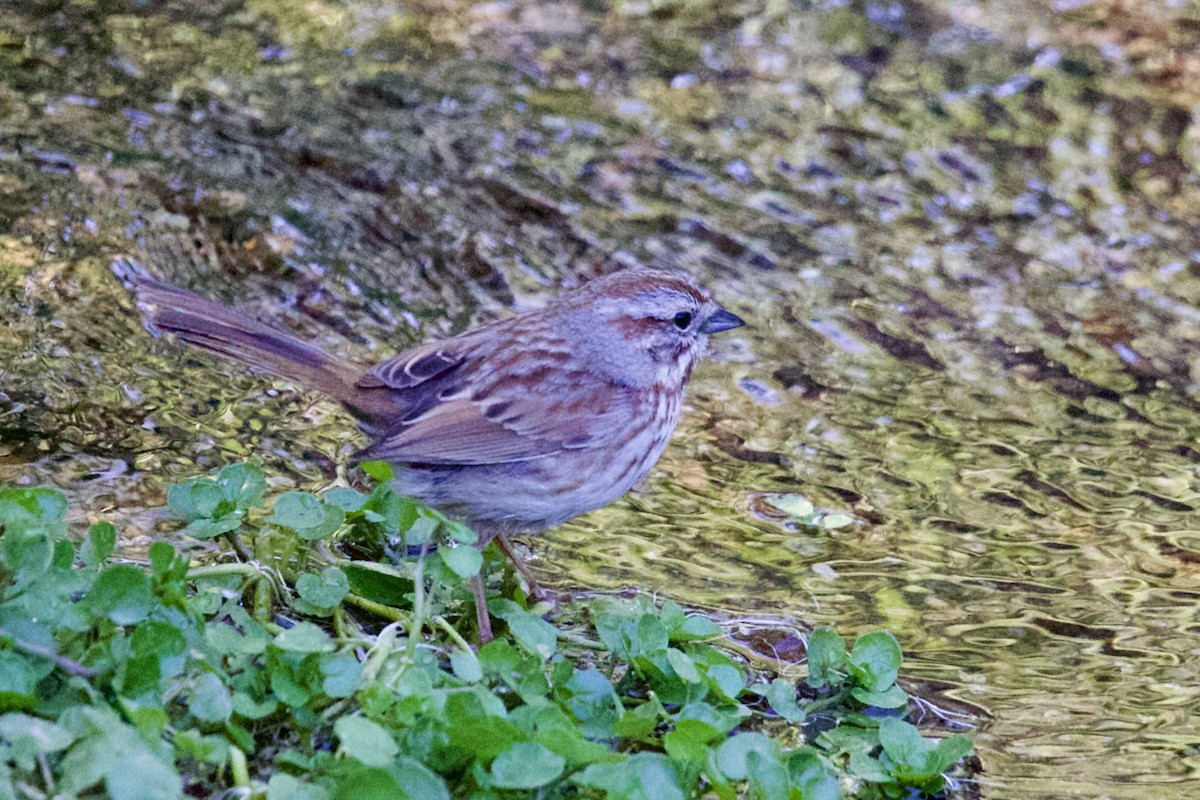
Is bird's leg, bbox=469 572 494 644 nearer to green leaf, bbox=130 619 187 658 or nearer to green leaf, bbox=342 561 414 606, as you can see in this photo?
green leaf, bbox=342 561 414 606

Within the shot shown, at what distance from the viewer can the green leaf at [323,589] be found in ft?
11.0

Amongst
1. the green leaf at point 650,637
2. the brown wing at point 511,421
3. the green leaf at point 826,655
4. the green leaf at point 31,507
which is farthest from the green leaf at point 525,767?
the brown wing at point 511,421

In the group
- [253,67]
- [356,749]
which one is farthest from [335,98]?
[356,749]

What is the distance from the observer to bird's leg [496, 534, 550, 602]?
4.06 m

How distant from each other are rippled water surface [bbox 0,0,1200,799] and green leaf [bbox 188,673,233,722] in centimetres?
124

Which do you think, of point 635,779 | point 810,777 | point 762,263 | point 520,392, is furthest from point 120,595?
point 762,263

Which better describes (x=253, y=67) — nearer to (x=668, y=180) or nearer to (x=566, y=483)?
(x=668, y=180)

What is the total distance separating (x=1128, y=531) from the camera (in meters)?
4.68

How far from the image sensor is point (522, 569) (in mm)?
4117

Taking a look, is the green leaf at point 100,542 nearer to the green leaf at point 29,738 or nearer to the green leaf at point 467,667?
the green leaf at point 29,738

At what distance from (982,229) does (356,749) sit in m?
4.99

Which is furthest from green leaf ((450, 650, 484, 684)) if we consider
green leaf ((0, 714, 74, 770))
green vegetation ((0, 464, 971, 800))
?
green leaf ((0, 714, 74, 770))

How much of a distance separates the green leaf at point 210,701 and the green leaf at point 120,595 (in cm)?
21

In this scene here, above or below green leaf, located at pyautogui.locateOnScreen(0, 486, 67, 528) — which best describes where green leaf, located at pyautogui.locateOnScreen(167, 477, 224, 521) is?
below
